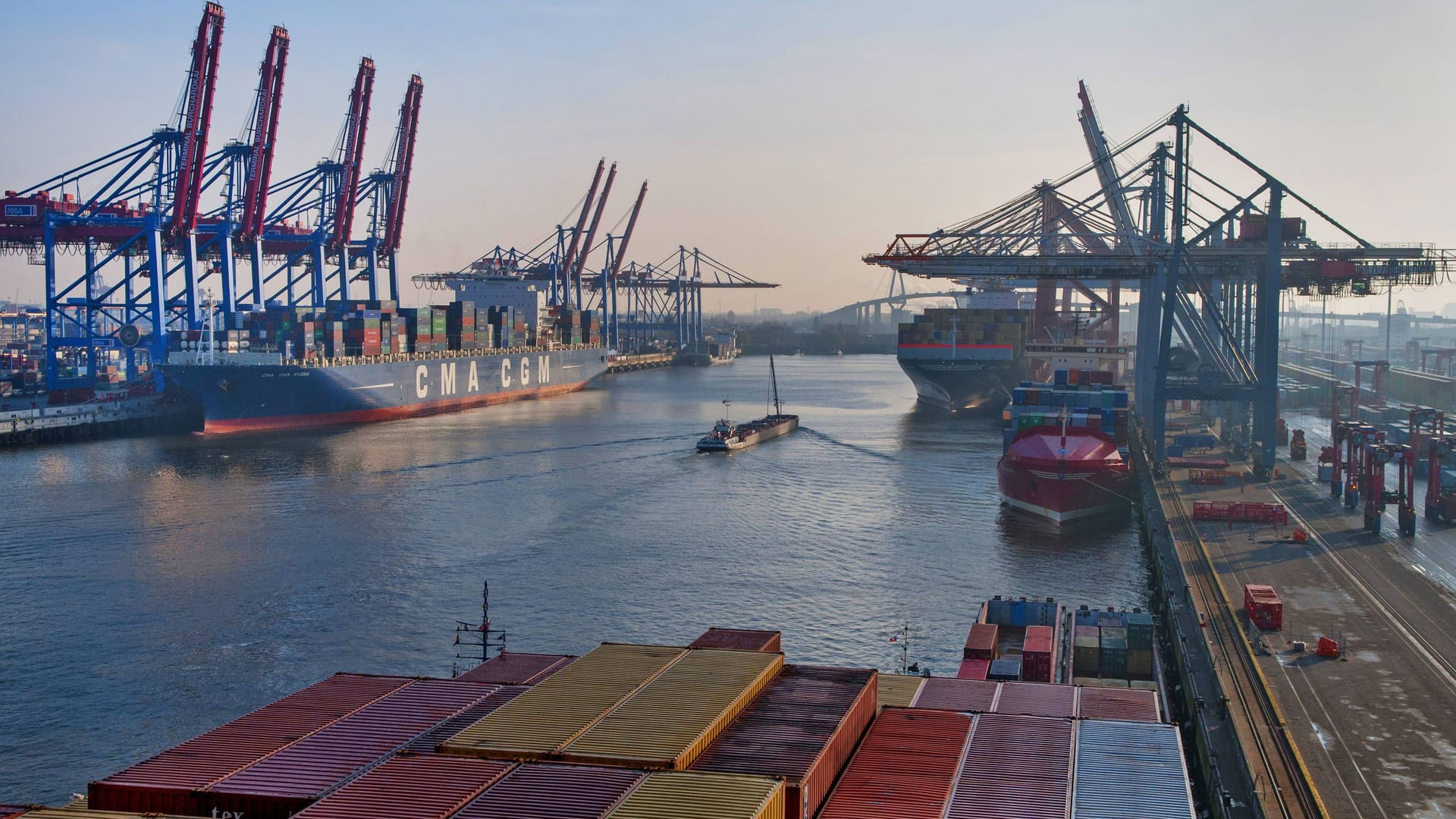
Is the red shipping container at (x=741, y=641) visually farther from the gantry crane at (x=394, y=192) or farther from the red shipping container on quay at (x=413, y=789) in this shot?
the gantry crane at (x=394, y=192)

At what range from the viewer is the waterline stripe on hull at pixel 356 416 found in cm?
Answer: 5216

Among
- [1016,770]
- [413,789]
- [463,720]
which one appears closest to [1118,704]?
[1016,770]

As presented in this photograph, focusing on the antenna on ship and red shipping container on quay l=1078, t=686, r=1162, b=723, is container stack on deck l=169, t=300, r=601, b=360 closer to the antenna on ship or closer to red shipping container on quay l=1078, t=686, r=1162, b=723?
the antenna on ship

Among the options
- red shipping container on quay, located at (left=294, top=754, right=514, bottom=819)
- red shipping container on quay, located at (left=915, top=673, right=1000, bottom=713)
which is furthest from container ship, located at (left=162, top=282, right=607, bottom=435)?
Answer: red shipping container on quay, located at (left=294, top=754, right=514, bottom=819)

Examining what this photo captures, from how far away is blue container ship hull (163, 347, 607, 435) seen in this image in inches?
2034

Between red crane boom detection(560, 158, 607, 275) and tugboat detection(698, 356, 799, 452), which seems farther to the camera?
red crane boom detection(560, 158, 607, 275)

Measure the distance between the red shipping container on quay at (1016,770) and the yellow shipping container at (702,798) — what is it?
1702 millimetres

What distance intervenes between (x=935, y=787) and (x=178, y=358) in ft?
160

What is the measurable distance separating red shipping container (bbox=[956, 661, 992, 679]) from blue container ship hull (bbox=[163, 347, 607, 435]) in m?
40.8

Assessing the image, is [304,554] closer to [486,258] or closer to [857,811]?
[857,811]

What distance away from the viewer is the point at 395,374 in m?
61.3

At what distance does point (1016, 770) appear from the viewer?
11.7 meters

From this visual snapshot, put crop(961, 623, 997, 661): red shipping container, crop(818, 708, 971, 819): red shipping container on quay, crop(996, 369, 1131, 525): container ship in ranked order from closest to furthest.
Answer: crop(818, 708, 971, 819): red shipping container on quay
crop(961, 623, 997, 661): red shipping container
crop(996, 369, 1131, 525): container ship

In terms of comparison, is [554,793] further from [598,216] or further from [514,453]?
[598,216]
